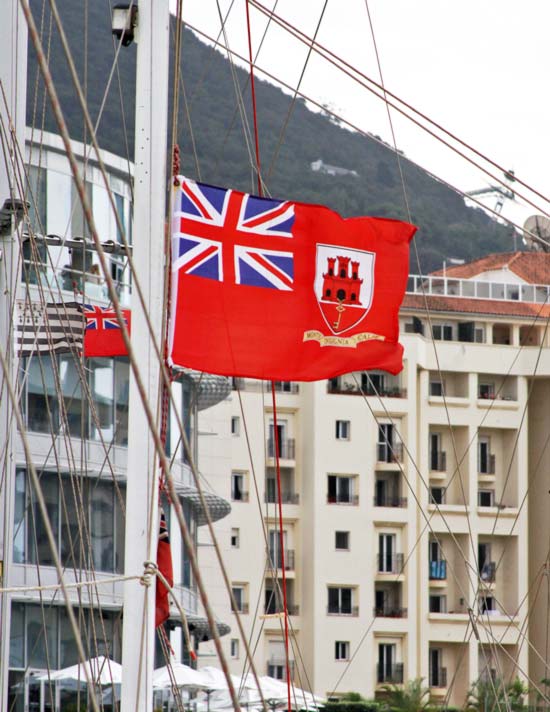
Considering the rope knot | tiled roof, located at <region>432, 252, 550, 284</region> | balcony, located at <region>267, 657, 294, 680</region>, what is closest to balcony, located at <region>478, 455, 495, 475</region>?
balcony, located at <region>267, 657, 294, 680</region>

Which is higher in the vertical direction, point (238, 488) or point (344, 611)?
point (238, 488)

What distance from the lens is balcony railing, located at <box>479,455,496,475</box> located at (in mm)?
81812

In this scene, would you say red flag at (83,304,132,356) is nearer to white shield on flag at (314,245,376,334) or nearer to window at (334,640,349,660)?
white shield on flag at (314,245,376,334)

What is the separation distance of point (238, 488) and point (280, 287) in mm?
65400

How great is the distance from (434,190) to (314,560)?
10167cm

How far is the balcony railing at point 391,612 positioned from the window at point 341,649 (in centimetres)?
183

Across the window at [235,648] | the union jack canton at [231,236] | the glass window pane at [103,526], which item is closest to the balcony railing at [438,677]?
the window at [235,648]

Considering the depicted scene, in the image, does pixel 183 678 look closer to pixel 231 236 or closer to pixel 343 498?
pixel 231 236

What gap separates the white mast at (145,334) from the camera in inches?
408

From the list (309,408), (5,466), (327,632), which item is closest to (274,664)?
(327,632)

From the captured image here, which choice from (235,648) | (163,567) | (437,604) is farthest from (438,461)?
(163,567)

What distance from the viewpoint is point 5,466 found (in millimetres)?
13672

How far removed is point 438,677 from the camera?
77375 millimetres

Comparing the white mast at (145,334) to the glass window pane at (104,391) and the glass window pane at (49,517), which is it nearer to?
the glass window pane at (49,517)
